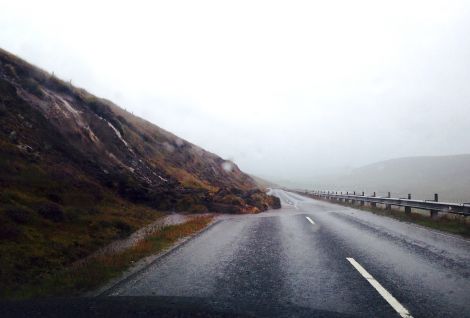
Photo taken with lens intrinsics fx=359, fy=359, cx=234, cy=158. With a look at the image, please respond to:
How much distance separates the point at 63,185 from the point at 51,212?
330cm


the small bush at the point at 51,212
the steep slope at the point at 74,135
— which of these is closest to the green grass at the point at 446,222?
the steep slope at the point at 74,135

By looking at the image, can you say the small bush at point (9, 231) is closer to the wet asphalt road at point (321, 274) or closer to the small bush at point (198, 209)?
the wet asphalt road at point (321, 274)

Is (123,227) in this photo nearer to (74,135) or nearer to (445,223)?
(74,135)

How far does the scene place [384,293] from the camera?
18.0 ft

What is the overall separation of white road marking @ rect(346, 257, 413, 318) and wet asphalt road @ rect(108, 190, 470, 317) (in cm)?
7

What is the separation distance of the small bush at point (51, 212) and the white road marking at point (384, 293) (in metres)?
8.63

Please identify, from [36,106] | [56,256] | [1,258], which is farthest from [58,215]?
[36,106]

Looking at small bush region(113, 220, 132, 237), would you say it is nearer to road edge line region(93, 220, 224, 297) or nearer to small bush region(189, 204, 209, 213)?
road edge line region(93, 220, 224, 297)

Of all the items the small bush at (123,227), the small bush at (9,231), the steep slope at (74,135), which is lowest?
the small bush at (123,227)

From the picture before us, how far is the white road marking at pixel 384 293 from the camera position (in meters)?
4.64

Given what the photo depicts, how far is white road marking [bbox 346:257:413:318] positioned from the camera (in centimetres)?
464

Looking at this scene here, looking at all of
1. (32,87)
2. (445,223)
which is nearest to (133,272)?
(445,223)

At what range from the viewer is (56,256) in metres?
8.34

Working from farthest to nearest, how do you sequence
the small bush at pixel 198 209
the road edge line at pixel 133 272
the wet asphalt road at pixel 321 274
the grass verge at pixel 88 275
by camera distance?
the small bush at pixel 198 209 → the grass verge at pixel 88 275 → the road edge line at pixel 133 272 → the wet asphalt road at pixel 321 274
